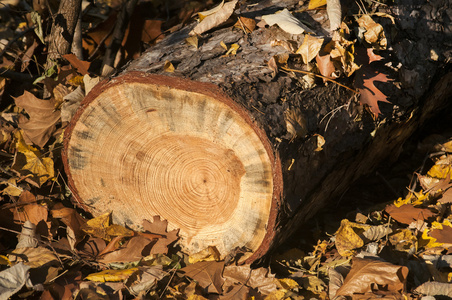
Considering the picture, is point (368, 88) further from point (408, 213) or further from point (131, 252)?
point (131, 252)

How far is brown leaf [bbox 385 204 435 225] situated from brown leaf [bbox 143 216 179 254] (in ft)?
3.72

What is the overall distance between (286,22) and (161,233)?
1147 millimetres

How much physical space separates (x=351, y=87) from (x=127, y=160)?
1.09 m

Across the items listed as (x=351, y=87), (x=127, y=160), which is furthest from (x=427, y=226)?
(x=127, y=160)

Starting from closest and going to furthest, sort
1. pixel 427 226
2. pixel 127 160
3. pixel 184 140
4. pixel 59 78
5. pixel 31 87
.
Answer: pixel 184 140 → pixel 127 160 → pixel 427 226 → pixel 59 78 → pixel 31 87

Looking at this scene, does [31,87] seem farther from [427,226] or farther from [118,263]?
[427,226]

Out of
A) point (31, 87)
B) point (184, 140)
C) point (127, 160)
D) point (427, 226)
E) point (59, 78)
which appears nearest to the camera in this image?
point (184, 140)

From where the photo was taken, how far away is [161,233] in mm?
2061

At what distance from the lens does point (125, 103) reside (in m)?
1.86

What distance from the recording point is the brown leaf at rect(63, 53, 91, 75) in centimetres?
245

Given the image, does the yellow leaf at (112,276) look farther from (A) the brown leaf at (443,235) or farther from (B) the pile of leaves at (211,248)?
(A) the brown leaf at (443,235)

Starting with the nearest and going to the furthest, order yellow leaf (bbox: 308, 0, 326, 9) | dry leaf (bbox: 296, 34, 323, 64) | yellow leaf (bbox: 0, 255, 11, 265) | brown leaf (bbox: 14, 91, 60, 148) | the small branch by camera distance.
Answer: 1. dry leaf (bbox: 296, 34, 323, 64)
2. yellow leaf (bbox: 0, 255, 11, 265)
3. yellow leaf (bbox: 308, 0, 326, 9)
4. brown leaf (bbox: 14, 91, 60, 148)
5. the small branch

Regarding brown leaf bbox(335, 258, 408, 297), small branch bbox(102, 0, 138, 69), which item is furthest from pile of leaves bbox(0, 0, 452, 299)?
small branch bbox(102, 0, 138, 69)

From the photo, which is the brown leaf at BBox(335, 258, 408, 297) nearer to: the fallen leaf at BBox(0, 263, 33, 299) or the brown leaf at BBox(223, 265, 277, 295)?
the brown leaf at BBox(223, 265, 277, 295)
